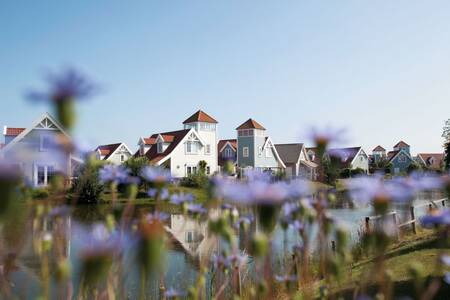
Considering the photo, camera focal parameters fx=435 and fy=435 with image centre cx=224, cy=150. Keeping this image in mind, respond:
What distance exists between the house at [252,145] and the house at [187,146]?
3341 millimetres

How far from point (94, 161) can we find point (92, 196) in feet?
70.3

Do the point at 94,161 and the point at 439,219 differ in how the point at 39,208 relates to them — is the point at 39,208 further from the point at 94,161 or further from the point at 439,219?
the point at 439,219

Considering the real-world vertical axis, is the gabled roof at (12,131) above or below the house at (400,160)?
above

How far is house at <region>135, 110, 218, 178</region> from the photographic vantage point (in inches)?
1254

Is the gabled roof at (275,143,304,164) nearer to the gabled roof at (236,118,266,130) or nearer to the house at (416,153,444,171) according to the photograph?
the gabled roof at (236,118,266,130)

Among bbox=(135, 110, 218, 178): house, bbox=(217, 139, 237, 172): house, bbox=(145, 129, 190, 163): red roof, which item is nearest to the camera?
bbox=(135, 110, 218, 178): house

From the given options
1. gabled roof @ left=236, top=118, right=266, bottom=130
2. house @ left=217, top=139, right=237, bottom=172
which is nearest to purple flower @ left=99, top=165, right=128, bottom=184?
gabled roof @ left=236, top=118, right=266, bottom=130

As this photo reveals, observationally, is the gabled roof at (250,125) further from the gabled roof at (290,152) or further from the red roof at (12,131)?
the red roof at (12,131)

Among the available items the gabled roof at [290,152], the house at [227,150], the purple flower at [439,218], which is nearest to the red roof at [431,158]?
the gabled roof at [290,152]

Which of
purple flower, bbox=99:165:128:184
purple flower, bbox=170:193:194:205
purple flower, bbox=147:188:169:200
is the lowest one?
purple flower, bbox=170:193:194:205

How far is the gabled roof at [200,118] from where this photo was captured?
113 ft

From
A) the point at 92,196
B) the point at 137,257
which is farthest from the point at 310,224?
the point at 92,196

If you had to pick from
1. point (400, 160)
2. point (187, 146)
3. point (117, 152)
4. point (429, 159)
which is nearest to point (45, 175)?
point (187, 146)

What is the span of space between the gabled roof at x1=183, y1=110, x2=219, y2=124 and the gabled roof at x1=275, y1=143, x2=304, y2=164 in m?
11.5
